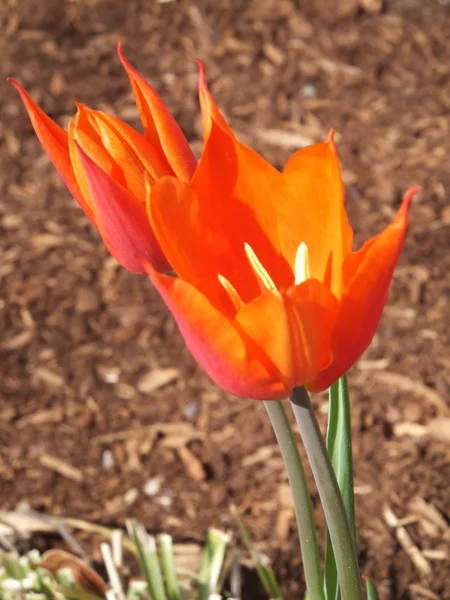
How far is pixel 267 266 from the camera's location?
760mm

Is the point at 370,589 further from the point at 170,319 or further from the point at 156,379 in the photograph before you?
the point at 170,319

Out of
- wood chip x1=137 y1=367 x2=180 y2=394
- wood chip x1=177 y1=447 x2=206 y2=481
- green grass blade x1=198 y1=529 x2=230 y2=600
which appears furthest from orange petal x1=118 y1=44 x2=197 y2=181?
wood chip x1=137 y1=367 x2=180 y2=394

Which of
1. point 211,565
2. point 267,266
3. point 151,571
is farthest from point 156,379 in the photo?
point 267,266

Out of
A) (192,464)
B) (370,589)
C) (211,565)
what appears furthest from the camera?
(192,464)

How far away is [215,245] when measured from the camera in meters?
0.71

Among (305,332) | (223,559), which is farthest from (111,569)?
(305,332)

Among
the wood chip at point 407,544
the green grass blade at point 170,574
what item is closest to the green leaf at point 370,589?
the green grass blade at point 170,574

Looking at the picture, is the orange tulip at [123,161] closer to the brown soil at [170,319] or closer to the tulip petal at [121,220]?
the tulip petal at [121,220]

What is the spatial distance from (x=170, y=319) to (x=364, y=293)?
1500 mm

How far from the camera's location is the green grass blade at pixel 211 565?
4.58 feet

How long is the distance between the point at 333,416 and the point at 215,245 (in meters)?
0.33

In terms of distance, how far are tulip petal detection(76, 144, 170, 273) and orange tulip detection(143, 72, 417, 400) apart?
3 centimetres

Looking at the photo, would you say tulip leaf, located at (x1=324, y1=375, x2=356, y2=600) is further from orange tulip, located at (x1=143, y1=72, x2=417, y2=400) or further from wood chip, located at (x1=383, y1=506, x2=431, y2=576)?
wood chip, located at (x1=383, y1=506, x2=431, y2=576)

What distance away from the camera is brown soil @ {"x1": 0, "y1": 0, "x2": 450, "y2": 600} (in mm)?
1697
